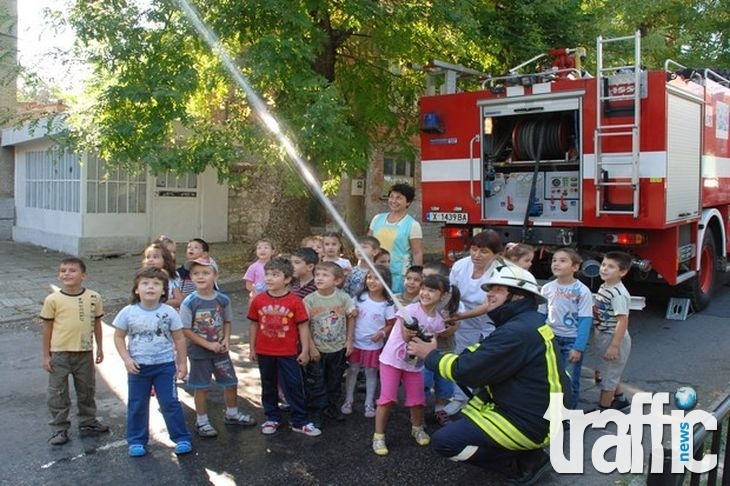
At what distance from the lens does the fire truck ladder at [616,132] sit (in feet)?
22.6

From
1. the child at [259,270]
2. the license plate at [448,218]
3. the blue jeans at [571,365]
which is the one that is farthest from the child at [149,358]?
the license plate at [448,218]

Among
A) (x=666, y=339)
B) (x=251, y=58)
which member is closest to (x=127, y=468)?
(x=251, y=58)

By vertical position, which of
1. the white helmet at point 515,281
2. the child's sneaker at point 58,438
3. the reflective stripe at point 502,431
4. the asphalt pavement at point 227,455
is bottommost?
the asphalt pavement at point 227,455

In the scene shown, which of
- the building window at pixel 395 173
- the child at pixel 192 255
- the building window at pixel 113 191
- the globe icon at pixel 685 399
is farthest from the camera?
the building window at pixel 395 173

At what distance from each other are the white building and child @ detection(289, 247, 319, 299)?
819 centimetres

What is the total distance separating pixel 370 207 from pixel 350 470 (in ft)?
51.0

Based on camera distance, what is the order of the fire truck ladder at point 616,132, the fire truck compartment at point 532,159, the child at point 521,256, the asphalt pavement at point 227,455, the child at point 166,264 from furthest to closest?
the fire truck compartment at point 532,159, the fire truck ladder at point 616,132, the child at point 166,264, the child at point 521,256, the asphalt pavement at point 227,455

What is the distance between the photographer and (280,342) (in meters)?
4.56

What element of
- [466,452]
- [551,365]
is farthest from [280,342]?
[551,365]

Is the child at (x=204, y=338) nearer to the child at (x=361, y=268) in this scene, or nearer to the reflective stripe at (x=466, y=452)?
the child at (x=361, y=268)

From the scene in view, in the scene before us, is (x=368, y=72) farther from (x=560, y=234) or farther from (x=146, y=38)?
(x=560, y=234)

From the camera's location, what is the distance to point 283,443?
445 centimetres

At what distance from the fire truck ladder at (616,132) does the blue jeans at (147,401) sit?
4.96 m

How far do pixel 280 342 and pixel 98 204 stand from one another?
32.8 ft
